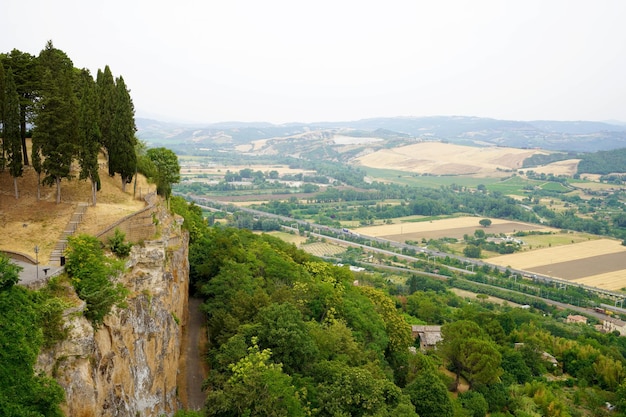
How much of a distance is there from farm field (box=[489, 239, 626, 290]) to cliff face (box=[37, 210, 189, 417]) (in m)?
76.0

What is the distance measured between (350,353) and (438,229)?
95002mm

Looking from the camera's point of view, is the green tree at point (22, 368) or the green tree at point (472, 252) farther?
the green tree at point (472, 252)

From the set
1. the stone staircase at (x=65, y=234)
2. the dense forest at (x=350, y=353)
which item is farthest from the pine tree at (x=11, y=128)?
the dense forest at (x=350, y=353)

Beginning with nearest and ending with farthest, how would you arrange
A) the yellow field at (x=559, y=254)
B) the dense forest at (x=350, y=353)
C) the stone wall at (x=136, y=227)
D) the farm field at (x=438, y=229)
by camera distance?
1. the stone wall at (x=136, y=227)
2. the dense forest at (x=350, y=353)
3. the yellow field at (x=559, y=254)
4. the farm field at (x=438, y=229)

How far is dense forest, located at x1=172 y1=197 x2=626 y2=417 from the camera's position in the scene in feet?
78.3

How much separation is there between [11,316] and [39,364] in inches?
62.9

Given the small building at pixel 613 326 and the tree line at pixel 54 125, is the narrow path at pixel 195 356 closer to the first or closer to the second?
the tree line at pixel 54 125

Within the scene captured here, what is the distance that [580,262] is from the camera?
93.8 metres

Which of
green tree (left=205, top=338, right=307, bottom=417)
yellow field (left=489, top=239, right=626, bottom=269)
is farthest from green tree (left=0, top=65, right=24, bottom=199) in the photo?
yellow field (left=489, top=239, right=626, bottom=269)

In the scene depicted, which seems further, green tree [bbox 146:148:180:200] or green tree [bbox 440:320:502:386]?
green tree [bbox 440:320:502:386]

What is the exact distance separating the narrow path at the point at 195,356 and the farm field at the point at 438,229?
8109 cm

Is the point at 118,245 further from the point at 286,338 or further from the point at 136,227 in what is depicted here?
the point at 286,338

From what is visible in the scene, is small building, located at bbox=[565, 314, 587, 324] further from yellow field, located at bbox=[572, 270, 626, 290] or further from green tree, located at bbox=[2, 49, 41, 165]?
green tree, located at bbox=[2, 49, 41, 165]

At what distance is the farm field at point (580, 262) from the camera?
8449 centimetres
